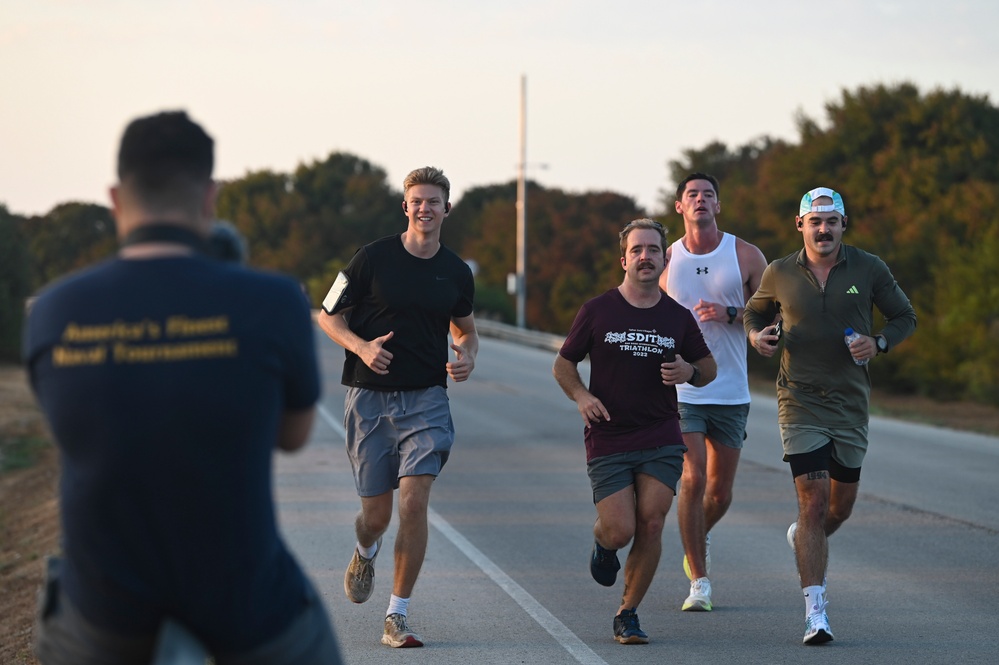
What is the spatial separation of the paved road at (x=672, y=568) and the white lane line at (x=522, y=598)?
0.02 metres

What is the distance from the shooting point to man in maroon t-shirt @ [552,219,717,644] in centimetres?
702

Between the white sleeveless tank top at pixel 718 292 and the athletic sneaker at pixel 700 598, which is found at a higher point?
the white sleeveless tank top at pixel 718 292

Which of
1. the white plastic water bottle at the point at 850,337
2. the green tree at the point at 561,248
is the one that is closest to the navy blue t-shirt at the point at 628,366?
the white plastic water bottle at the point at 850,337

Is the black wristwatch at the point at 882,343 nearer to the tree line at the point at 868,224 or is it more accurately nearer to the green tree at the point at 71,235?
the tree line at the point at 868,224

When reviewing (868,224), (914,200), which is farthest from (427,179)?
(914,200)

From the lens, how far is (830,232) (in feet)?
24.7

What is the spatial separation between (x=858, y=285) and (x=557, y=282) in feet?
196

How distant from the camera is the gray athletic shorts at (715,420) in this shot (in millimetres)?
8242

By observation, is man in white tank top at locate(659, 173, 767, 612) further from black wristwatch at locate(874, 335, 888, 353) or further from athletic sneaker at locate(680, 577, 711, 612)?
black wristwatch at locate(874, 335, 888, 353)

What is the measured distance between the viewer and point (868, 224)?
4038cm

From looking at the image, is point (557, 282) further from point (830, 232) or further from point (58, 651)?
point (58, 651)

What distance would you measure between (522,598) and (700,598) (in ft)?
3.53

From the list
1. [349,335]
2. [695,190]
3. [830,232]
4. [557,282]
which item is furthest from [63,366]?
[557,282]

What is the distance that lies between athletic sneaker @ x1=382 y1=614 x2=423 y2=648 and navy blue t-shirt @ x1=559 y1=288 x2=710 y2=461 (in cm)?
132
